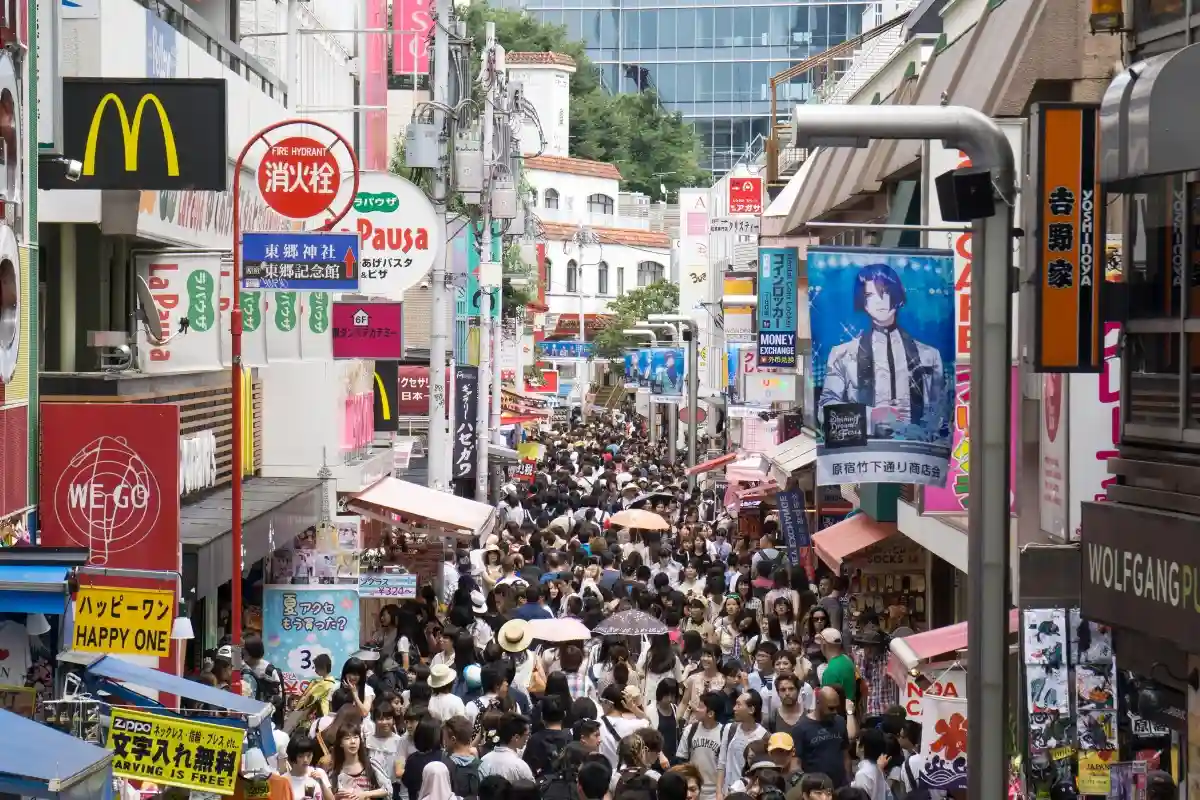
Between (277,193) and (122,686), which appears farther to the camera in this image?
(277,193)

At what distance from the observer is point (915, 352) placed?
1255 centimetres

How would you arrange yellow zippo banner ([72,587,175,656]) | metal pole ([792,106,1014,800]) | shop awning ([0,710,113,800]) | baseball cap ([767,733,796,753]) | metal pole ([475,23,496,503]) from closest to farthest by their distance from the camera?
1. shop awning ([0,710,113,800])
2. metal pole ([792,106,1014,800])
3. yellow zippo banner ([72,587,175,656])
4. baseball cap ([767,733,796,753])
5. metal pole ([475,23,496,503])

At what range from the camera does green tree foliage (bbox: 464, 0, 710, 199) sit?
311ft

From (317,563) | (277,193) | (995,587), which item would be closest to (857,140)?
(995,587)

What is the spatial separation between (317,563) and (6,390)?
9481 millimetres

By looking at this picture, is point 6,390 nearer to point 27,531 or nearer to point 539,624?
point 27,531

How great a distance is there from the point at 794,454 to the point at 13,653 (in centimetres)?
2012

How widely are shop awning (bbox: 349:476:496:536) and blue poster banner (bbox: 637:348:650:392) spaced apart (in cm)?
3163

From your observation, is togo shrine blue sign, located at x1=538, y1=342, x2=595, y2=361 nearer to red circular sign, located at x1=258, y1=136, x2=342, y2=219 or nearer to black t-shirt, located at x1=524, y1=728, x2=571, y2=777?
red circular sign, located at x1=258, y1=136, x2=342, y2=219

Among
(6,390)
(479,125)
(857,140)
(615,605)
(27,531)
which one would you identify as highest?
(479,125)

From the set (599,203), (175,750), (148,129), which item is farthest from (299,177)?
(599,203)

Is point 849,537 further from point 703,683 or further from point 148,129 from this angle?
point 148,129

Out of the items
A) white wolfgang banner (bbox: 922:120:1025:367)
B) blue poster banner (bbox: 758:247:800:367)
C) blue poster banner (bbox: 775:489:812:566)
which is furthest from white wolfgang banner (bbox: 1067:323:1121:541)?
blue poster banner (bbox: 758:247:800:367)

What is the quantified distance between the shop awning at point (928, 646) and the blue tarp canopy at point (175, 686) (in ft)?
16.1
